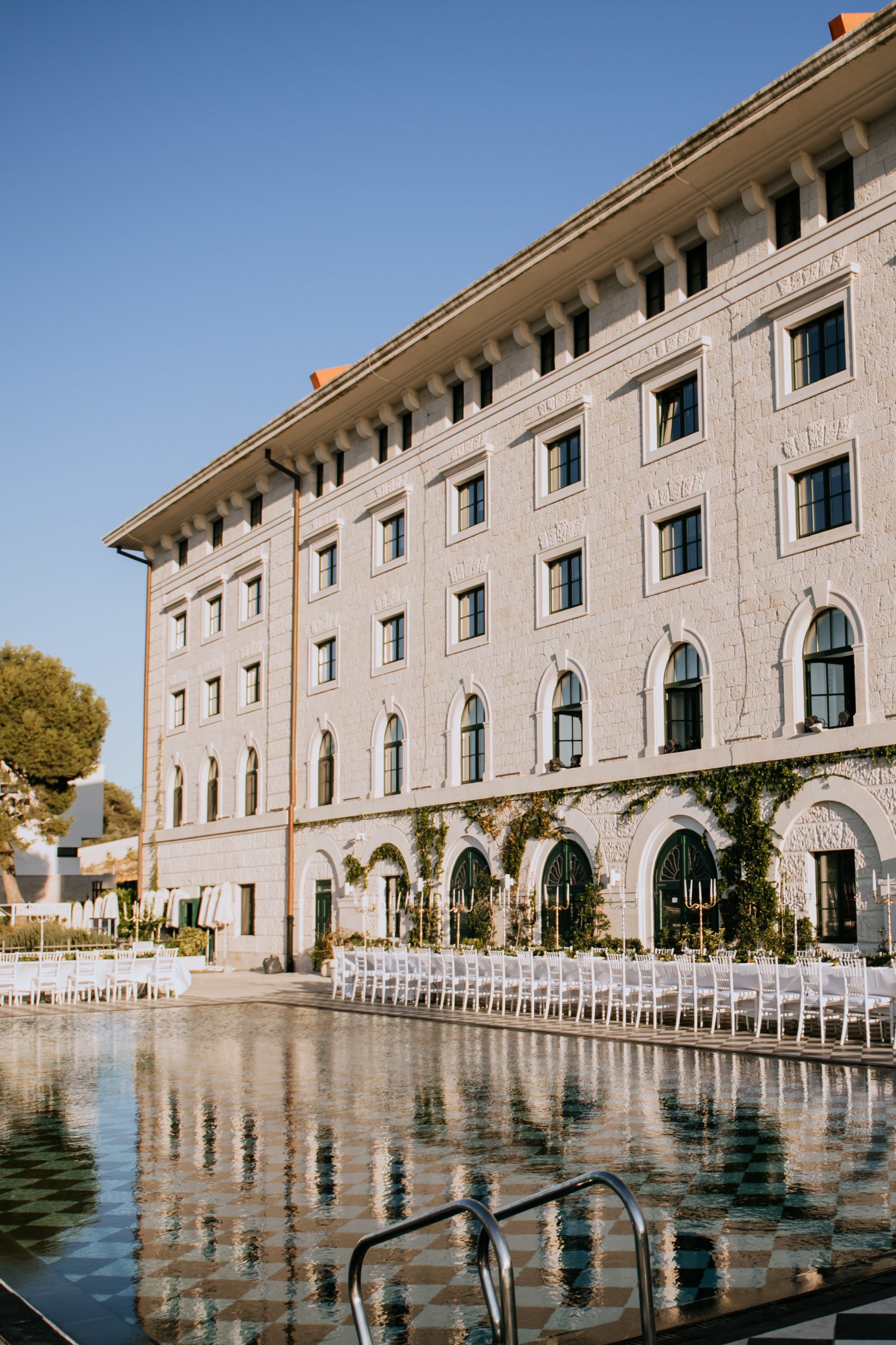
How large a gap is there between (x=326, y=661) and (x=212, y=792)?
7.12m

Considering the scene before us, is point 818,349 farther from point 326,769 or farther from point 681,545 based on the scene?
point 326,769

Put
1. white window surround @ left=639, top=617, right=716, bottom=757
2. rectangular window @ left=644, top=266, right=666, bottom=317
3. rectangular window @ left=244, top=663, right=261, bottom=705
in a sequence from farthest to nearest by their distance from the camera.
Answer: rectangular window @ left=244, top=663, right=261, bottom=705, rectangular window @ left=644, top=266, right=666, bottom=317, white window surround @ left=639, top=617, right=716, bottom=757

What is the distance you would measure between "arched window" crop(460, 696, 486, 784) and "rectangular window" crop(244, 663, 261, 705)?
958cm

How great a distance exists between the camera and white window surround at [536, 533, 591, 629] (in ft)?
76.0

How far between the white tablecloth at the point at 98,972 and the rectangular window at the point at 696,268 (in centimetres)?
1567

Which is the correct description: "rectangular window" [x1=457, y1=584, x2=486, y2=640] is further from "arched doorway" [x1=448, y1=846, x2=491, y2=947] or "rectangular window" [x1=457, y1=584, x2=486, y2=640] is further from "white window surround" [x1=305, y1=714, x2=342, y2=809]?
"white window surround" [x1=305, y1=714, x2=342, y2=809]

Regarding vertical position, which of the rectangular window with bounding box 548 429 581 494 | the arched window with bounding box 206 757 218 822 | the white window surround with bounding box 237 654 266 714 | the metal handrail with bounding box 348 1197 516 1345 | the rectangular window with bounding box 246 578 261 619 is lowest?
the metal handrail with bounding box 348 1197 516 1345

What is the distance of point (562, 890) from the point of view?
2302cm

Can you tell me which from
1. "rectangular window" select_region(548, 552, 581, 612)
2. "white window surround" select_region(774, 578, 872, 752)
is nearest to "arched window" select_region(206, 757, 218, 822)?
"rectangular window" select_region(548, 552, 581, 612)

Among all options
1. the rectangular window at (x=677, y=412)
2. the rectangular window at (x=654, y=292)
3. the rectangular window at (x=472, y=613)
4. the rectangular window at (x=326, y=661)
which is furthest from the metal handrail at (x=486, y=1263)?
the rectangular window at (x=326, y=661)

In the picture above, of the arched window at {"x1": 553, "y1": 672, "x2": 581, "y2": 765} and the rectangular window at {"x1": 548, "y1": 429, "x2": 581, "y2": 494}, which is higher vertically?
the rectangular window at {"x1": 548, "y1": 429, "x2": 581, "y2": 494}

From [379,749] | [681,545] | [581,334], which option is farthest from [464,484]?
[681,545]

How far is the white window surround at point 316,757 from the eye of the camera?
30531 mm

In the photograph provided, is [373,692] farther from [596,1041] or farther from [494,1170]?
[494,1170]
